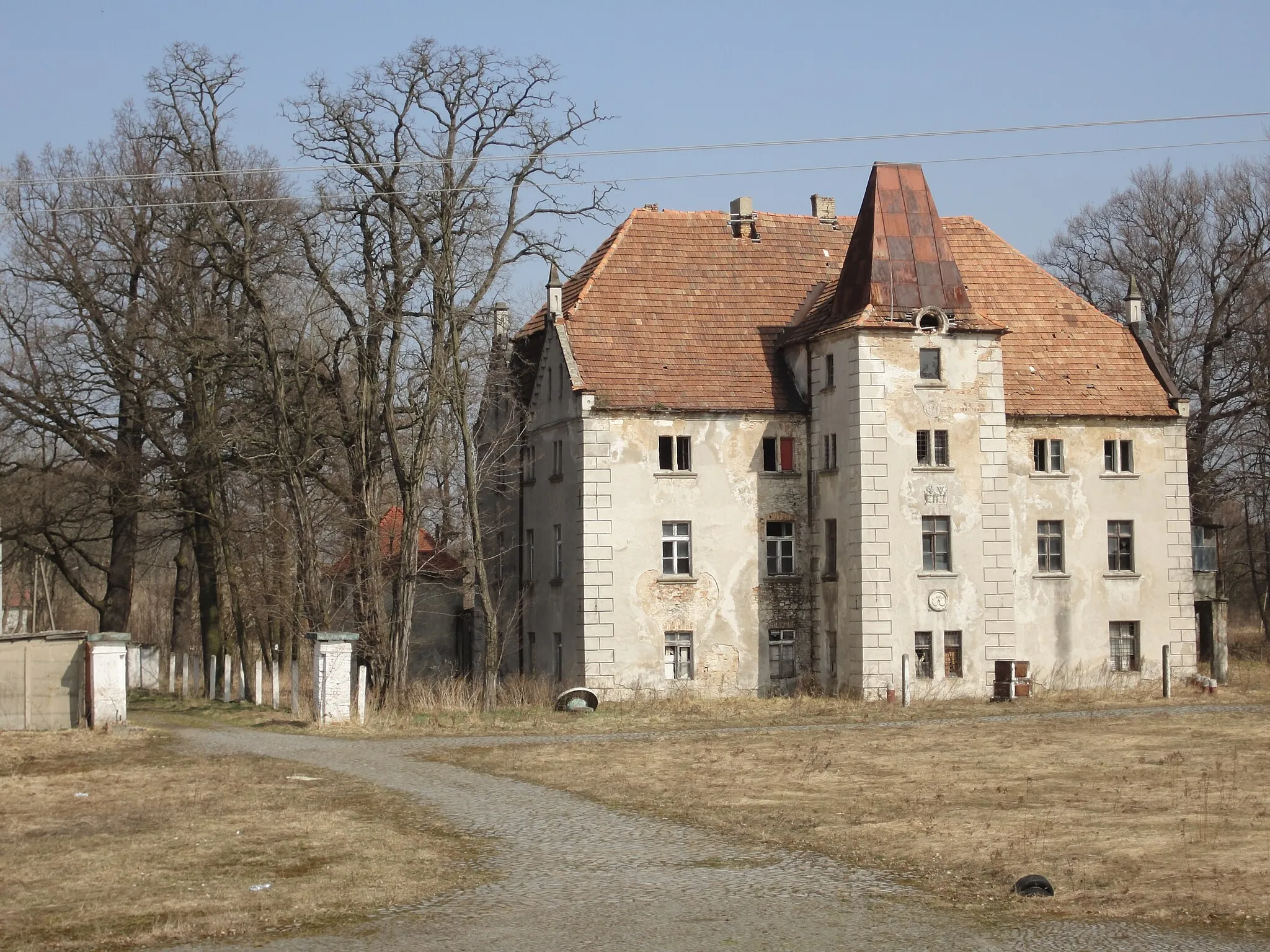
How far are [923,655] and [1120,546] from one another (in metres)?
7.12

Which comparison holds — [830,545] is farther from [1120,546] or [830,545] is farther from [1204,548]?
[1204,548]

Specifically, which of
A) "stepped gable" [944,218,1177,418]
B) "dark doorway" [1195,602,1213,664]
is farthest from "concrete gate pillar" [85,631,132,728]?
"dark doorway" [1195,602,1213,664]

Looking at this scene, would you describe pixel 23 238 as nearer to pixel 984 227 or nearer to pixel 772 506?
pixel 772 506

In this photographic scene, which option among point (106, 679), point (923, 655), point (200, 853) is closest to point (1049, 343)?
point (923, 655)

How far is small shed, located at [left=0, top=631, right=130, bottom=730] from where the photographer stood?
92.9 feet

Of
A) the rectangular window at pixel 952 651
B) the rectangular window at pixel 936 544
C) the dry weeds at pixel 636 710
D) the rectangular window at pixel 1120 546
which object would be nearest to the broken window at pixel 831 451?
the rectangular window at pixel 936 544

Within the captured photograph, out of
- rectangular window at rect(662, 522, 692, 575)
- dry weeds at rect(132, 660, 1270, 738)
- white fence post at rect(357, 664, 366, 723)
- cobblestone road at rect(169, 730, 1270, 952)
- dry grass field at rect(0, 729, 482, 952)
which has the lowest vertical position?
dry weeds at rect(132, 660, 1270, 738)

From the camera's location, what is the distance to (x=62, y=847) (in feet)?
50.9

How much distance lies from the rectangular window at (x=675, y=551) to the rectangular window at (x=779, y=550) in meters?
2.13

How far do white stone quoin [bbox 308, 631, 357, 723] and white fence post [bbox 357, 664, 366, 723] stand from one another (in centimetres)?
19

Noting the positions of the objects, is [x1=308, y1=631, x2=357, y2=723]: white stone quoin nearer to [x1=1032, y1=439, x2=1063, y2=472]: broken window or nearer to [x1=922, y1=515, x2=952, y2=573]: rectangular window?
[x1=922, y1=515, x2=952, y2=573]: rectangular window

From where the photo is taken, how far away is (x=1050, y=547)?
38625 millimetres

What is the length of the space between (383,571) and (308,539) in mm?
2229

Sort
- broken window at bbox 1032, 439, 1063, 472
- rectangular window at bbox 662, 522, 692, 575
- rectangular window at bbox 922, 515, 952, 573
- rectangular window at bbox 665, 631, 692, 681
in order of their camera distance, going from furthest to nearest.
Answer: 1. broken window at bbox 1032, 439, 1063, 472
2. rectangular window at bbox 662, 522, 692, 575
3. rectangular window at bbox 665, 631, 692, 681
4. rectangular window at bbox 922, 515, 952, 573
